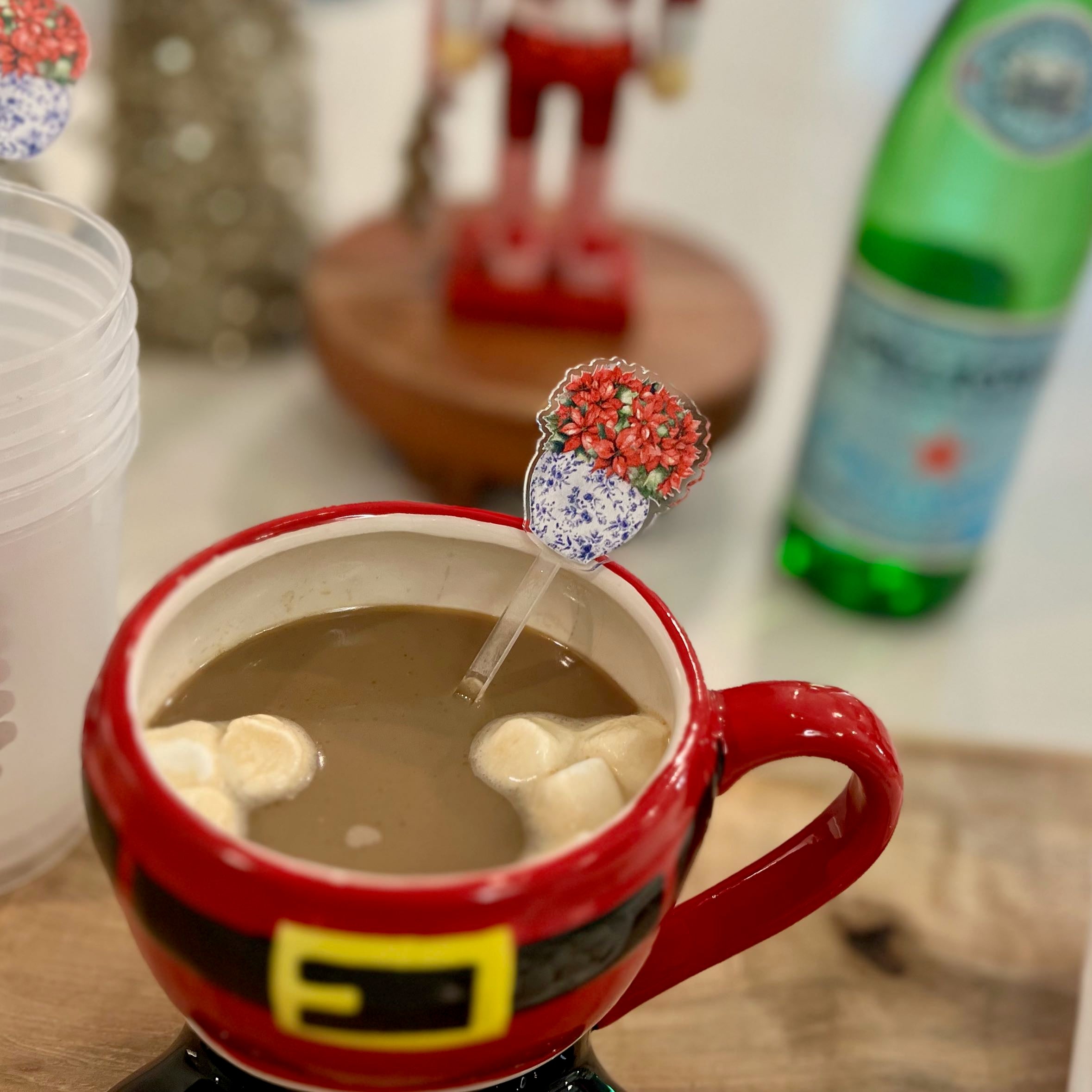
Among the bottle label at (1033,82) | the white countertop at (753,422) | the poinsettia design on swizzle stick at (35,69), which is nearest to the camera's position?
the poinsettia design on swizzle stick at (35,69)

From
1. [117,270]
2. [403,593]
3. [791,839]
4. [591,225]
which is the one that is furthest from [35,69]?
[591,225]

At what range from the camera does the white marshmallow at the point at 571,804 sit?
29 centimetres

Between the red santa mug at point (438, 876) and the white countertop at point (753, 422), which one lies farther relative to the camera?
the white countertop at point (753, 422)

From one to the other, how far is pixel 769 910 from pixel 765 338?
0.45 m

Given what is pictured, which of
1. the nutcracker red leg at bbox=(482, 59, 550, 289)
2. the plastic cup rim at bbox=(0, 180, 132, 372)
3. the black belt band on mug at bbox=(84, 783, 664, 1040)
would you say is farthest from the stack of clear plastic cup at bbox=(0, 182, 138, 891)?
the nutcracker red leg at bbox=(482, 59, 550, 289)

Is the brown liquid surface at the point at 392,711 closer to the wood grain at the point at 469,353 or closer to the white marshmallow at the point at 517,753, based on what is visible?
the white marshmallow at the point at 517,753

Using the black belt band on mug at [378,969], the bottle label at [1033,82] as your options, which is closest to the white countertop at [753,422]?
the bottle label at [1033,82]

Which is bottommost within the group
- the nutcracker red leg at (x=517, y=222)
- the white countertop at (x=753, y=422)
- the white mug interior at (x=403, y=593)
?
the white countertop at (x=753, y=422)

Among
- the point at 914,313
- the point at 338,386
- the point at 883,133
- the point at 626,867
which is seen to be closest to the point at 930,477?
the point at 914,313

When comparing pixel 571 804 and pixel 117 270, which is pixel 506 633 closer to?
pixel 571 804

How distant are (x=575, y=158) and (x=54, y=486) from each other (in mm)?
440

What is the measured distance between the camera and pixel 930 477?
65 cm

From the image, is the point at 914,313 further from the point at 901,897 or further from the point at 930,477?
the point at 901,897

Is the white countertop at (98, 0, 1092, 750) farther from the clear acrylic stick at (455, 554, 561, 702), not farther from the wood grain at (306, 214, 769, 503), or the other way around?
the clear acrylic stick at (455, 554, 561, 702)
